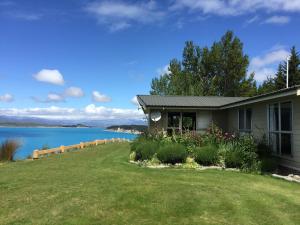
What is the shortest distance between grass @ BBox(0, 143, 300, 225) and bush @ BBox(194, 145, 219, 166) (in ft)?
5.88

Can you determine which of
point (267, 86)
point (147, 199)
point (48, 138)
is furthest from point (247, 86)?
point (147, 199)

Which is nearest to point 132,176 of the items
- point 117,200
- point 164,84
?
point 117,200

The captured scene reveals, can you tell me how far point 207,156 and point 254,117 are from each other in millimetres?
4083

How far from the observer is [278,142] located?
12375 mm

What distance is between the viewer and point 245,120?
16.0 metres

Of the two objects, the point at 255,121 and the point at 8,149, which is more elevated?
the point at 255,121

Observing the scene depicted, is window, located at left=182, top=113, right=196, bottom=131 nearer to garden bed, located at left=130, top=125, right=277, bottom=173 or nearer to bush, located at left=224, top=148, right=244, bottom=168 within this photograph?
garden bed, located at left=130, top=125, right=277, bottom=173

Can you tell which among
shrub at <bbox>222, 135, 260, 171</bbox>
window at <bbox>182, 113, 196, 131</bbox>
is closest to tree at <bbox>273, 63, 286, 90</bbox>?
window at <bbox>182, 113, 196, 131</bbox>

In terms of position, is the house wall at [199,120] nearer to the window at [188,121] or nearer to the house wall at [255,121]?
the house wall at [255,121]

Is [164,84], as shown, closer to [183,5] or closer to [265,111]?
[183,5]

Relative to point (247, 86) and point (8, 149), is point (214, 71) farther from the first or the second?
point (8, 149)

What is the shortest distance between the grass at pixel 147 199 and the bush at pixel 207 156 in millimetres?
1791

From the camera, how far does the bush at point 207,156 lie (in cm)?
1173

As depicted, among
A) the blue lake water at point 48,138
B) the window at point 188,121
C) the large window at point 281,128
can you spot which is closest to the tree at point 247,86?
the blue lake water at point 48,138
